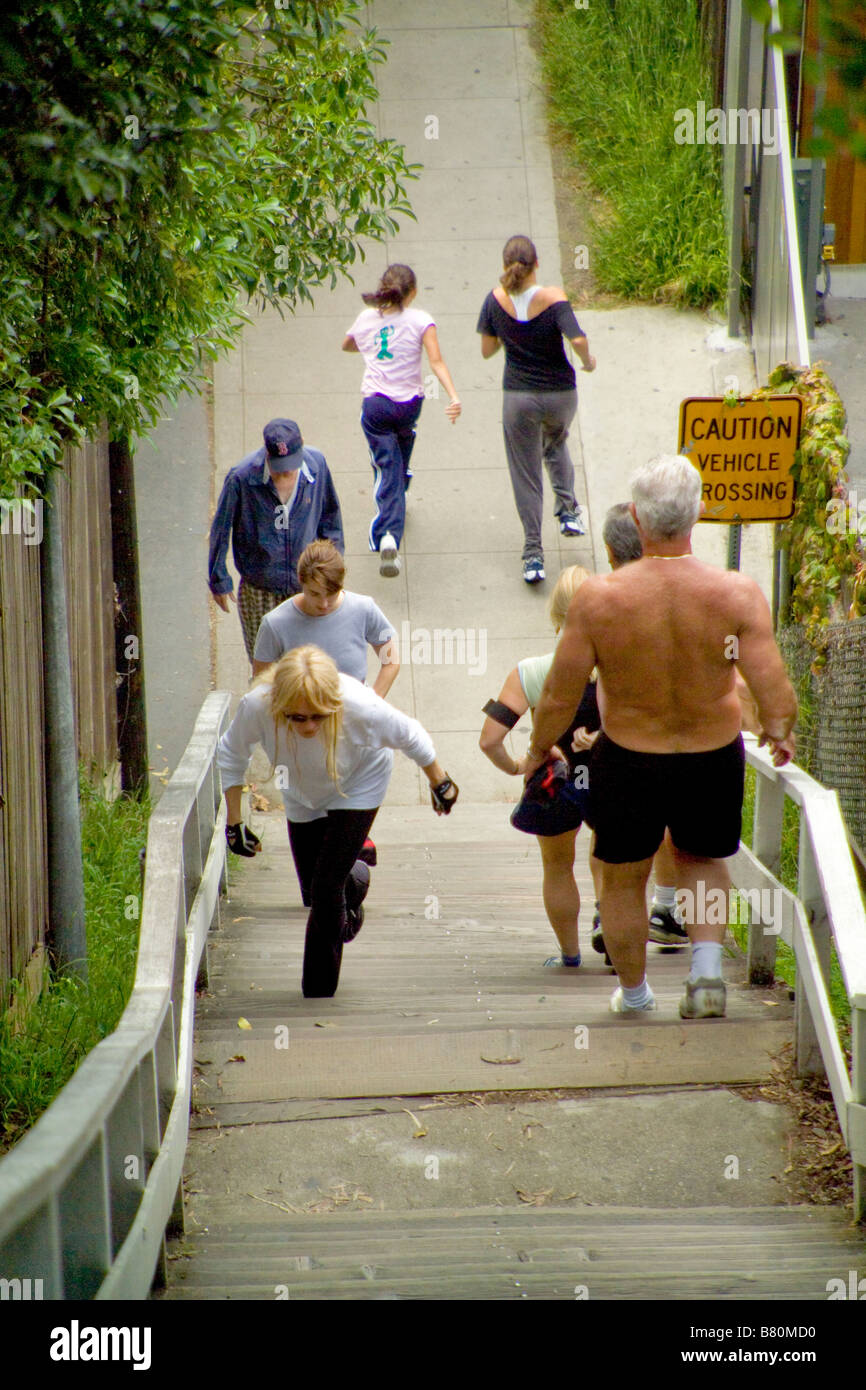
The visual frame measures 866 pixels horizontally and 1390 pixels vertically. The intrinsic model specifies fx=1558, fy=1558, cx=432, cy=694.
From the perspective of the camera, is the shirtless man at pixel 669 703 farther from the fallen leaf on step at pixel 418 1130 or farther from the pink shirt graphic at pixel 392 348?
the pink shirt graphic at pixel 392 348

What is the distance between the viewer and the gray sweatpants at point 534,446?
9438 millimetres

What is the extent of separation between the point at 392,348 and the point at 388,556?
1429 mm

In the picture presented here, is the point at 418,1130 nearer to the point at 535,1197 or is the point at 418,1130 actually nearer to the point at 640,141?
the point at 535,1197

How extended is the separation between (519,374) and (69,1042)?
19.0 feet

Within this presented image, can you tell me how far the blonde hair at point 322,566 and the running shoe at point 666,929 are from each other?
1785 millimetres

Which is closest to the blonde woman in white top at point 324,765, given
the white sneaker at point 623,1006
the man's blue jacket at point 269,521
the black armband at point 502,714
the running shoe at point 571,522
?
the black armband at point 502,714

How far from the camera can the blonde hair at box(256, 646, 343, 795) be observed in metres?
4.95

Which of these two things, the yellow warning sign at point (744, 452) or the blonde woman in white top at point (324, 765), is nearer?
the blonde woman in white top at point (324, 765)

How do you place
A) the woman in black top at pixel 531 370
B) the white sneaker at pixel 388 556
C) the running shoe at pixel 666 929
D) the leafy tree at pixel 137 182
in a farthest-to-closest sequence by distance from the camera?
the white sneaker at pixel 388 556 → the woman in black top at pixel 531 370 → the running shoe at pixel 666 929 → the leafy tree at pixel 137 182

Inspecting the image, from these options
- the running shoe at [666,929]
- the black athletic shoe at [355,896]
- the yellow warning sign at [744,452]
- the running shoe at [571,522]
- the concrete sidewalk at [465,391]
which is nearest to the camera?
the black athletic shoe at [355,896]

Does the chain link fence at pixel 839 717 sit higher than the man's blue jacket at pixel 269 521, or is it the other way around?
the man's blue jacket at pixel 269 521

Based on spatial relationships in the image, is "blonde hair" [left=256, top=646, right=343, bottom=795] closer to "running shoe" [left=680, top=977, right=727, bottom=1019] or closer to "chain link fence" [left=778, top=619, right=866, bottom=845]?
"running shoe" [left=680, top=977, right=727, bottom=1019]
